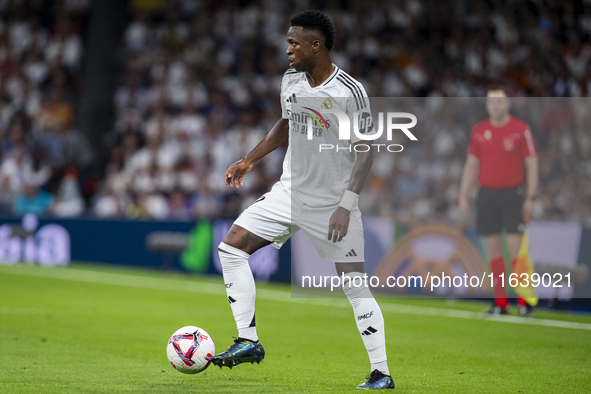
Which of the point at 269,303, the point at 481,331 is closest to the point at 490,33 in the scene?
the point at 269,303

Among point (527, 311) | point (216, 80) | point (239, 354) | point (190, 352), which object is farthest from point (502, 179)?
point (216, 80)

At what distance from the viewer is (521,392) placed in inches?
211

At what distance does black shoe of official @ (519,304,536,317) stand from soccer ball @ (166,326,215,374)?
5.65 metres

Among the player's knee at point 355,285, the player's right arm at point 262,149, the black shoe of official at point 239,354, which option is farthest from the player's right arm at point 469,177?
the black shoe of official at point 239,354

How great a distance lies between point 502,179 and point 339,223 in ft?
16.6

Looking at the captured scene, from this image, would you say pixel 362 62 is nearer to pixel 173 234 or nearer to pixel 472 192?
pixel 173 234

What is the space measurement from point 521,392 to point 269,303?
6132mm

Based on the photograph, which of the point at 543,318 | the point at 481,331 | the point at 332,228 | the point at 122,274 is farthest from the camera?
the point at 122,274

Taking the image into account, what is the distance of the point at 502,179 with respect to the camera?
9750 millimetres

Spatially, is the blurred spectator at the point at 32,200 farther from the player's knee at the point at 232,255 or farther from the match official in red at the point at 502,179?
the player's knee at the point at 232,255

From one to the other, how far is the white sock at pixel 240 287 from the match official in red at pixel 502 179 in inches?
200

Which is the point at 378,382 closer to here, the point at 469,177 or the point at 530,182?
the point at 530,182

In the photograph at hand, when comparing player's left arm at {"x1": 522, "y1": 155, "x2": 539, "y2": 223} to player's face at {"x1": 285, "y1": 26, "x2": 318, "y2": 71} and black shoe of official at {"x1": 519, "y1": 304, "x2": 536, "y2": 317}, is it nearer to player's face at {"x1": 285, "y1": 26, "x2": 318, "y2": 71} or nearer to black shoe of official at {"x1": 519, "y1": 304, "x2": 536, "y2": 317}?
black shoe of official at {"x1": 519, "y1": 304, "x2": 536, "y2": 317}

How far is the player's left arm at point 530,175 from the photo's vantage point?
9.57 meters
